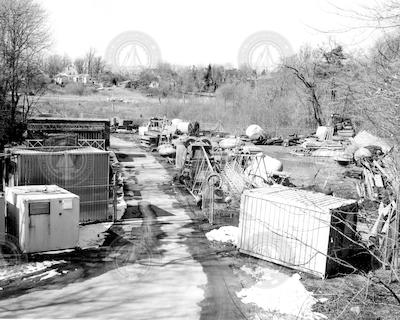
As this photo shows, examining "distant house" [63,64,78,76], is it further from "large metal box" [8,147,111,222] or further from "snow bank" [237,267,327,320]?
"snow bank" [237,267,327,320]

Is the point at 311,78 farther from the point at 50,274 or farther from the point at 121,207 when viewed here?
the point at 50,274

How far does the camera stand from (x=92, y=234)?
14039 mm

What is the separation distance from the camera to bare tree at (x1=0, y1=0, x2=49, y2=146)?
30062mm

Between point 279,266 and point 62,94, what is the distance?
6587cm

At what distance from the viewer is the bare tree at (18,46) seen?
1184 inches

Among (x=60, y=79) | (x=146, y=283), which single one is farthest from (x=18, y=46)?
(x=60, y=79)

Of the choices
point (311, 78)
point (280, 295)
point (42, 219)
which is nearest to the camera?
point (280, 295)

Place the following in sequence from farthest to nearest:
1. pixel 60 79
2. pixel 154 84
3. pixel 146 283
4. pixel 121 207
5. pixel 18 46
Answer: pixel 60 79 < pixel 154 84 < pixel 18 46 < pixel 121 207 < pixel 146 283

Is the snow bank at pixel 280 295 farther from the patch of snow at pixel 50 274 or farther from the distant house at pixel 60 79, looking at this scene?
the distant house at pixel 60 79

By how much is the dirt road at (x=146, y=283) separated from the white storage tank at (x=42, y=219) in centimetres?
124

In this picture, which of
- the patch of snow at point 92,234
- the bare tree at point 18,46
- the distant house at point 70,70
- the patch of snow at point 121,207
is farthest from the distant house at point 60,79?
the patch of snow at point 92,234

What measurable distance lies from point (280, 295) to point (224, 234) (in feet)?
14.6

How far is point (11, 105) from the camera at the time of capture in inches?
1134

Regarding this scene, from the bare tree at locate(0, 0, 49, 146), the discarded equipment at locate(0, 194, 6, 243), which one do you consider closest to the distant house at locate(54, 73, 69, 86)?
the bare tree at locate(0, 0, 49, 146)
